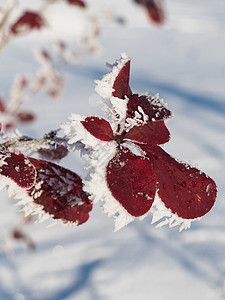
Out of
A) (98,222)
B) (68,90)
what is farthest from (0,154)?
(68,90)

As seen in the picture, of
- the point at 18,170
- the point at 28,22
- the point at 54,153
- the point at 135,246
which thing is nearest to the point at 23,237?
the point at 135,246

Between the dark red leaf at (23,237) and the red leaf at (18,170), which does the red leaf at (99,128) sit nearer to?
the red leaf at (18,170)

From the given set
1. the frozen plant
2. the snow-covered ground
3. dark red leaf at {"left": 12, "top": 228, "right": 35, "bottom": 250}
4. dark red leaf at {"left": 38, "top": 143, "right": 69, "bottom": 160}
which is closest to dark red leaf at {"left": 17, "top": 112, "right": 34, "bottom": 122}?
the snow-covered ground

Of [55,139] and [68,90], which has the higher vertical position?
[68,90]

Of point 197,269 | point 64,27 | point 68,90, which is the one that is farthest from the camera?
point 64,27

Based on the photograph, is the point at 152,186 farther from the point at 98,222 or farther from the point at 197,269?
the point at 98,222

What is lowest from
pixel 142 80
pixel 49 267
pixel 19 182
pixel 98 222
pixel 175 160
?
pixel 49 267

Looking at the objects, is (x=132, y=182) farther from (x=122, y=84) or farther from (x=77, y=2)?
(x=77, y=2)
